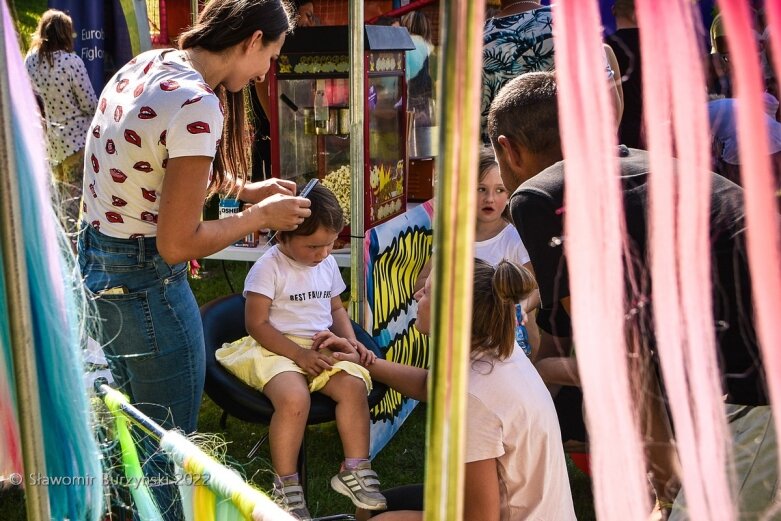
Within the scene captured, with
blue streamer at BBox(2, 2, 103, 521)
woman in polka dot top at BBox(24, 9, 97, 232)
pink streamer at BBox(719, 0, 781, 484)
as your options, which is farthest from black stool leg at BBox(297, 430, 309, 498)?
woman in polka dot top at BBox(24, 9, 97, 232)

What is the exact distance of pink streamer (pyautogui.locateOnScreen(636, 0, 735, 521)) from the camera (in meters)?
0.69

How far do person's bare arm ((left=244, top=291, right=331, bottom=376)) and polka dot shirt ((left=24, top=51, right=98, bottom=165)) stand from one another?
2.10m

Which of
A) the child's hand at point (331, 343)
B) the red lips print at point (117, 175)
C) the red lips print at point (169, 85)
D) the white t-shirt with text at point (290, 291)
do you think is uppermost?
the red lips print at point (169, 85)

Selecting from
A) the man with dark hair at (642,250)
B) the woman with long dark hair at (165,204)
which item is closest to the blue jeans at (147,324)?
the woman with long dark hair at (165,204)

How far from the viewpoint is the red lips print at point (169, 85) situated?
60.2 inches

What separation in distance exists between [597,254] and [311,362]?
1664 millimetres

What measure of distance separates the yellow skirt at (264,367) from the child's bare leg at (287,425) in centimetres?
6

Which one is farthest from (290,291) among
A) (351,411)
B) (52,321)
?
(52,321)

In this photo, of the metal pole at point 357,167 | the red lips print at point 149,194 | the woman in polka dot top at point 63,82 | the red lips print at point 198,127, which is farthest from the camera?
the woman in polka dot top at point 63,82

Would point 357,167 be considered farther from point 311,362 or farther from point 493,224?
point 311,362

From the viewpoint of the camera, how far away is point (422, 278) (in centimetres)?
298

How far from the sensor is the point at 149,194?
161 cm

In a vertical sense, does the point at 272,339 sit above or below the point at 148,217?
below

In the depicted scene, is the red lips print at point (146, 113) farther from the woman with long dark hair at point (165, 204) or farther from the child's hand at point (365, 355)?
the child's hand at point (365, 355)
